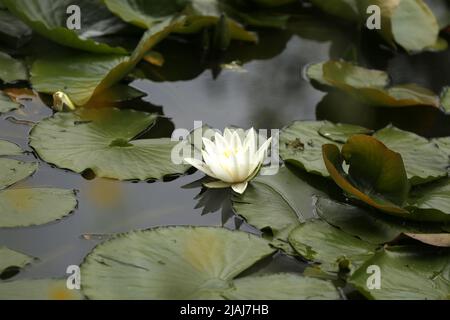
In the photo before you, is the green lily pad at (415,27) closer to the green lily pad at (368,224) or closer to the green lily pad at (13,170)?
the green lily pad at (368,224)

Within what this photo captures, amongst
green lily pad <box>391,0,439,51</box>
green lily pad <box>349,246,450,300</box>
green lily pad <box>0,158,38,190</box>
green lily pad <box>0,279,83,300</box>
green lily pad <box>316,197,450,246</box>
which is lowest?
green lily pad <box>349,246,450,300</box>

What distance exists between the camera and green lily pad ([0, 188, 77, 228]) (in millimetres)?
1849

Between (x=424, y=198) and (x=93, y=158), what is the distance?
88cm

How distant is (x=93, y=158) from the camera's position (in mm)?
2088

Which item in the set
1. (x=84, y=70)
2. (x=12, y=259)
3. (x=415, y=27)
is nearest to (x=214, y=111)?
(x=84, y=70)

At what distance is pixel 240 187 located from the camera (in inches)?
78.8

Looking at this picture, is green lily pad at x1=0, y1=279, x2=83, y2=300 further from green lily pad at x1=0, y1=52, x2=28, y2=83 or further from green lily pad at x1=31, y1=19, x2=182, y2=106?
green lily pad at x1=0, y1=52, x2=28, y2=83

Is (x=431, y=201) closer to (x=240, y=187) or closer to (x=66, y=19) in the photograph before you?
(x=240, y=187)

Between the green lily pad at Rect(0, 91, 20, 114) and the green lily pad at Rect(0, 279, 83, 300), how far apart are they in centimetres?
82

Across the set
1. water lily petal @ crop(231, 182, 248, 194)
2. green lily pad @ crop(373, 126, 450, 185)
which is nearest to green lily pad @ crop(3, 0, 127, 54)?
water lily petal @ crop(231, 182, 248, 194)

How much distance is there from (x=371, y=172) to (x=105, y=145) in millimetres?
730

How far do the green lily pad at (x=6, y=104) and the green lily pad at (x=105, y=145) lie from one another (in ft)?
0.52

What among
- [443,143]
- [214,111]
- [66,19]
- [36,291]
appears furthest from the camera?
[66,19]

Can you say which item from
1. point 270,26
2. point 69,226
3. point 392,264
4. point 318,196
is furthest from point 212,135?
point 270,26
